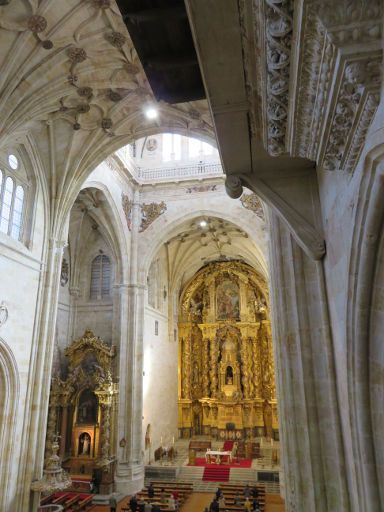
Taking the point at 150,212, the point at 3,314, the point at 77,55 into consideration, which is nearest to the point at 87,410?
the point at 3,314

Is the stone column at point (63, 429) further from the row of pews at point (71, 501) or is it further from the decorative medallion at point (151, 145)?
the decorative medallion at point (151, 145)

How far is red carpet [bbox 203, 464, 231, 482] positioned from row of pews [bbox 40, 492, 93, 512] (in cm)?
638

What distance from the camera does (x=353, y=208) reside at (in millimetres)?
2414

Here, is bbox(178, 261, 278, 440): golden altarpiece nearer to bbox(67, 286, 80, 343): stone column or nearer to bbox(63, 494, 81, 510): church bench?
bbox(67, 286, 80, 343): stone column

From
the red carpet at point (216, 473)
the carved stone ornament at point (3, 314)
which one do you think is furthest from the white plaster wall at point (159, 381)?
the carved stone ornament at point (3, 314)

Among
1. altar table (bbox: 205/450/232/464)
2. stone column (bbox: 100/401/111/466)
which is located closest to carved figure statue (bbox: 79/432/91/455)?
stone column (bbox: 100/401/111/466)

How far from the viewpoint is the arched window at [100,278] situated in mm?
19500

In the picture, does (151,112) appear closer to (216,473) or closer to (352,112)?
(352,112)

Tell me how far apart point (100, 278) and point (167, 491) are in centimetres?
1027

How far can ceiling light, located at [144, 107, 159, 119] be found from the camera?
11.2 metres

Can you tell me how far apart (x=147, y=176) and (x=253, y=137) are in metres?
16.7

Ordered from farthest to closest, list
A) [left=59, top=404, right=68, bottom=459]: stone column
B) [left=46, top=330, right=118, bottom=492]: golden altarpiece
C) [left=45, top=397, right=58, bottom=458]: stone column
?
[left=59, top=404, right=68, bottom=459]: stone column < [left=46, top=330, right=118, bottom=492]: golden altarpiece < [left=45, top=397, right=58, bottom=458]: stone column

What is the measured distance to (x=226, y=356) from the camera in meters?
27.2

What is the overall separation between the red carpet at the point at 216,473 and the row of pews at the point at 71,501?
6378mm
